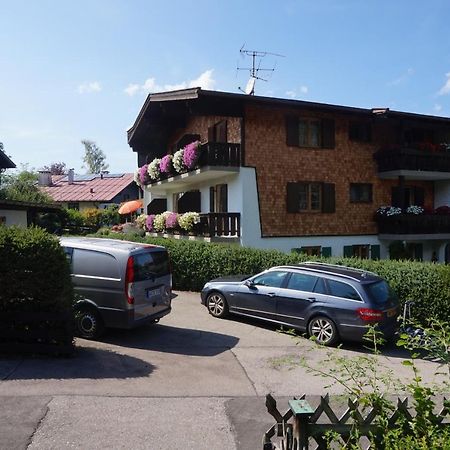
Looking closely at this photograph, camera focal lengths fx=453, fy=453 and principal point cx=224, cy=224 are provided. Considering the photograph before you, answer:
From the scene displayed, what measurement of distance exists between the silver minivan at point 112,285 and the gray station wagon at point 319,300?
2.71 meters

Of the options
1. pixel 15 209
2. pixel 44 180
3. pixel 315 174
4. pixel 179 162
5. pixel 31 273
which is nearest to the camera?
pixel 31 273

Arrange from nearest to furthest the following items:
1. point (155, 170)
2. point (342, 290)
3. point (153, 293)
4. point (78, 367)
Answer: point (78, 367) → point (153, 293) → point (342, 290) → point (155, 170)

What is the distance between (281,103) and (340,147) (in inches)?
155

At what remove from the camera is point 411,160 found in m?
20.4

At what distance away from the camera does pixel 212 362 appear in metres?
7.92

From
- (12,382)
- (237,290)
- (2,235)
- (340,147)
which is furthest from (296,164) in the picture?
(12,382)

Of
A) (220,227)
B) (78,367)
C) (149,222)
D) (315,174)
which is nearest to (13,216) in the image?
(149,222)

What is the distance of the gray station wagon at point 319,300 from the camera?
942cm

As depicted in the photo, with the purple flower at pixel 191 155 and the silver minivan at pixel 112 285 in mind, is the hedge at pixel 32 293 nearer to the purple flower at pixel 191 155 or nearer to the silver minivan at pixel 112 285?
the silver minivan at pixel 112 285

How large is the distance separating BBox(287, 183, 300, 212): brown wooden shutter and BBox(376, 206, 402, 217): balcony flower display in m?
4.36

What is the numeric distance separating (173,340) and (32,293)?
3059 millimetres

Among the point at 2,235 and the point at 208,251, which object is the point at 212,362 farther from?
the point at 208,251

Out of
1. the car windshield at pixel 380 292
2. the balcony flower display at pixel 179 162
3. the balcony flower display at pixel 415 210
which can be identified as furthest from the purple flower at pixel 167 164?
the car windshield at pixel 380 292

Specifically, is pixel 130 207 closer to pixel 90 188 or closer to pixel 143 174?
pixel 143 174
